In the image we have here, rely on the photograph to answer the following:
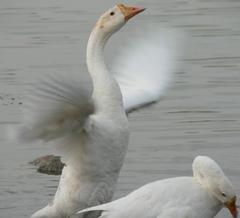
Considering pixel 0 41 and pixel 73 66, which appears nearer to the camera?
pixel 73 66

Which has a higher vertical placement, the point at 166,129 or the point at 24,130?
the point at 24,130

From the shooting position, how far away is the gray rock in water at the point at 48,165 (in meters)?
14.6

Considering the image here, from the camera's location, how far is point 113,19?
39.9ft

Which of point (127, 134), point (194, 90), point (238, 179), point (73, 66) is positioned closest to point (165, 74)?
point (238, 179)

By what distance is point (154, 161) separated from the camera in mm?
14617

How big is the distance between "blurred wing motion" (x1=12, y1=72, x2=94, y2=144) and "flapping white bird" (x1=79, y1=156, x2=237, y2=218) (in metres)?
0.70

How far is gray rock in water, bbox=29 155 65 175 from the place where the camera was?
14602mm

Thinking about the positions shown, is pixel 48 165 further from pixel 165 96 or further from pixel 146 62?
pixel 146 62

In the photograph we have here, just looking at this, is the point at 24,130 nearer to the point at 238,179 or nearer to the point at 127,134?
the point at 127,134

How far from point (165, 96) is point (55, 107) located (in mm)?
3488

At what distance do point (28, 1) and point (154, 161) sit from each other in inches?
465

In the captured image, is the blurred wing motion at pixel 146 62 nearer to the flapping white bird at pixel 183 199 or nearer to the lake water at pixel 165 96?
the lake water at pixel 165 96

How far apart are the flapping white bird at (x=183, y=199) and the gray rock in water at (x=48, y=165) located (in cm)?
354

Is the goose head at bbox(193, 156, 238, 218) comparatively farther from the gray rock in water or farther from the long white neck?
the gray rock in water
